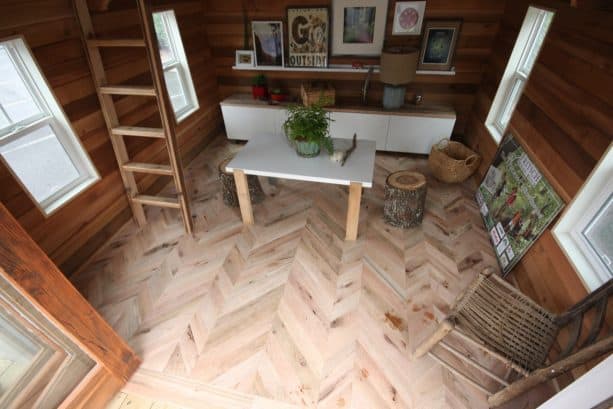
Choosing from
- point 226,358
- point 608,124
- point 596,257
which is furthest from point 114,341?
point 608,124

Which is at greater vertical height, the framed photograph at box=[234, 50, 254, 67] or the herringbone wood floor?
the framed photograph at box=[234, 50, 254, 67]

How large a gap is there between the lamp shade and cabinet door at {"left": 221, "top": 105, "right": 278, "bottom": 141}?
1.28 metres

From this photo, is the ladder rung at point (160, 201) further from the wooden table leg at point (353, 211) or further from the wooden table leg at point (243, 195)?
the wooden table leg at point (353, 211)

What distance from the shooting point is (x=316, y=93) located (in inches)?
132

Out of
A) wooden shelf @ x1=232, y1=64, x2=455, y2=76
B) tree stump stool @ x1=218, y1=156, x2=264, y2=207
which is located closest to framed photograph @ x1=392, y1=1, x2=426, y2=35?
wooden shelf @ x1=232, y1=64, x2=455, y2=76

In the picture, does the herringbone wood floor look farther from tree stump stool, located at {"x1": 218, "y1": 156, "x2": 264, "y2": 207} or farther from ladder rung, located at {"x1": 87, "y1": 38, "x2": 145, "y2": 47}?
ladder rung, located at {"x1": 87, "y1": 38, "x2": 145, "y2": 47}

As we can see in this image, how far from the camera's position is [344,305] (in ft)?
6.62

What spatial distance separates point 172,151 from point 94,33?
0.86m

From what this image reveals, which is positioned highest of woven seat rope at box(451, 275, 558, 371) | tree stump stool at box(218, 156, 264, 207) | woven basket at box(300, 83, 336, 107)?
woven basket at box(300, 83, 336, 107)

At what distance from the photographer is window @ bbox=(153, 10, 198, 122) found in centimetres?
303

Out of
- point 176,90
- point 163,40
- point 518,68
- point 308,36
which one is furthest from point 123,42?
point 518,68

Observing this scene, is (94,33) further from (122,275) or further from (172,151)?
(122,275)

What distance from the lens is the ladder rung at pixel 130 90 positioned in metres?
1.93

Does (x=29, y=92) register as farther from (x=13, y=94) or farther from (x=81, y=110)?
(x=81, y=110)
